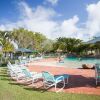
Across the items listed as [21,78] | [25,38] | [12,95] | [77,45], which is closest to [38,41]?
[25,38]

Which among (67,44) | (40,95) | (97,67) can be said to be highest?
(67,44)

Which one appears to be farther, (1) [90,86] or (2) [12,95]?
(1) [90,86]

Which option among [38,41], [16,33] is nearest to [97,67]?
[16,33]

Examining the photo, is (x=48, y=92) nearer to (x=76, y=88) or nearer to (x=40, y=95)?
(x=40, y=95)

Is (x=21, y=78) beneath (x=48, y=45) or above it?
beneath

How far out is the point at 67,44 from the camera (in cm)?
8275

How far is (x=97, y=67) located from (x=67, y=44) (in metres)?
72.5

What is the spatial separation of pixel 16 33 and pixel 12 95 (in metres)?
61.1

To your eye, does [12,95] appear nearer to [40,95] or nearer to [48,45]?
[40,95]

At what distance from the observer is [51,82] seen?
419 inches

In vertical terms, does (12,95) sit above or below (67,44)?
below

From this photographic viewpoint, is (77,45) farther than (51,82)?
Yes

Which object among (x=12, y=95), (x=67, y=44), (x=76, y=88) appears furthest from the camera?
(x=67, y=44)

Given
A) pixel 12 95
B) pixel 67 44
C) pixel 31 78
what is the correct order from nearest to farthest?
1. pixel 12 95
2. pixel 31 78
3. pixel 67 44
